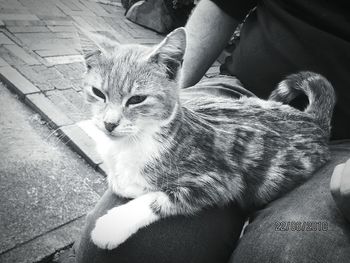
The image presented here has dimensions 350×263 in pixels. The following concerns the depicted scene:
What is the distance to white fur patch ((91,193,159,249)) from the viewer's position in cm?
109

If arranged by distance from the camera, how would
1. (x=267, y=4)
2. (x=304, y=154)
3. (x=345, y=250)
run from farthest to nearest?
(x=267, y=4)
(x=304, y=154)
(x=345, y=250)

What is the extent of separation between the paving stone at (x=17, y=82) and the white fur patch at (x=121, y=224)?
171cm

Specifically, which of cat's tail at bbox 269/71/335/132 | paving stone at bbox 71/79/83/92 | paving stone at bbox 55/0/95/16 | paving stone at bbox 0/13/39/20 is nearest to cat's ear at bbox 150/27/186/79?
cat's tail at bbox 269/71/335/132

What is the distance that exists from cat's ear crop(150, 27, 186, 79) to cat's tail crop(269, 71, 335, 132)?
0.48 meters

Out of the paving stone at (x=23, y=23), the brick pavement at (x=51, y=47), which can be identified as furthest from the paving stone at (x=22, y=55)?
the paving stone at (x=23, y=23)

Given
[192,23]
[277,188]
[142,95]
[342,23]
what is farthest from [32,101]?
[342,23]

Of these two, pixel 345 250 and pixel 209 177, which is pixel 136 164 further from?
pixel 345 250

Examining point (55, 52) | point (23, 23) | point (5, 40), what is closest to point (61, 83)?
point (55, 52)

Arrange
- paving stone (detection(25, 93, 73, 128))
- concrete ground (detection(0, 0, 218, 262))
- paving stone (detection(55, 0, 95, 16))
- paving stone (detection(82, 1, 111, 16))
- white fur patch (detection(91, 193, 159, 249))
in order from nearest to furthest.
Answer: white fur patch (detection(91, 193, 159, 249)), concrete ground (detection(0, 0, 218, 262)), paving stone (detection(25, 93, 73, 128)), paving stone (detection(55, 0, 95, 16)), paving stone (detection(82, 1, 111, 16))

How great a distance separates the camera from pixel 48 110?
7.95ft

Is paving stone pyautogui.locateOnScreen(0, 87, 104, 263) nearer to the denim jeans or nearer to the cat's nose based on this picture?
the denim jeans

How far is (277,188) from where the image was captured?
1279 millimetres

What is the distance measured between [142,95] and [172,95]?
0.36ft

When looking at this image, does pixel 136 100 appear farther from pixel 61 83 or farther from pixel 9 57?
pixel 9 57
